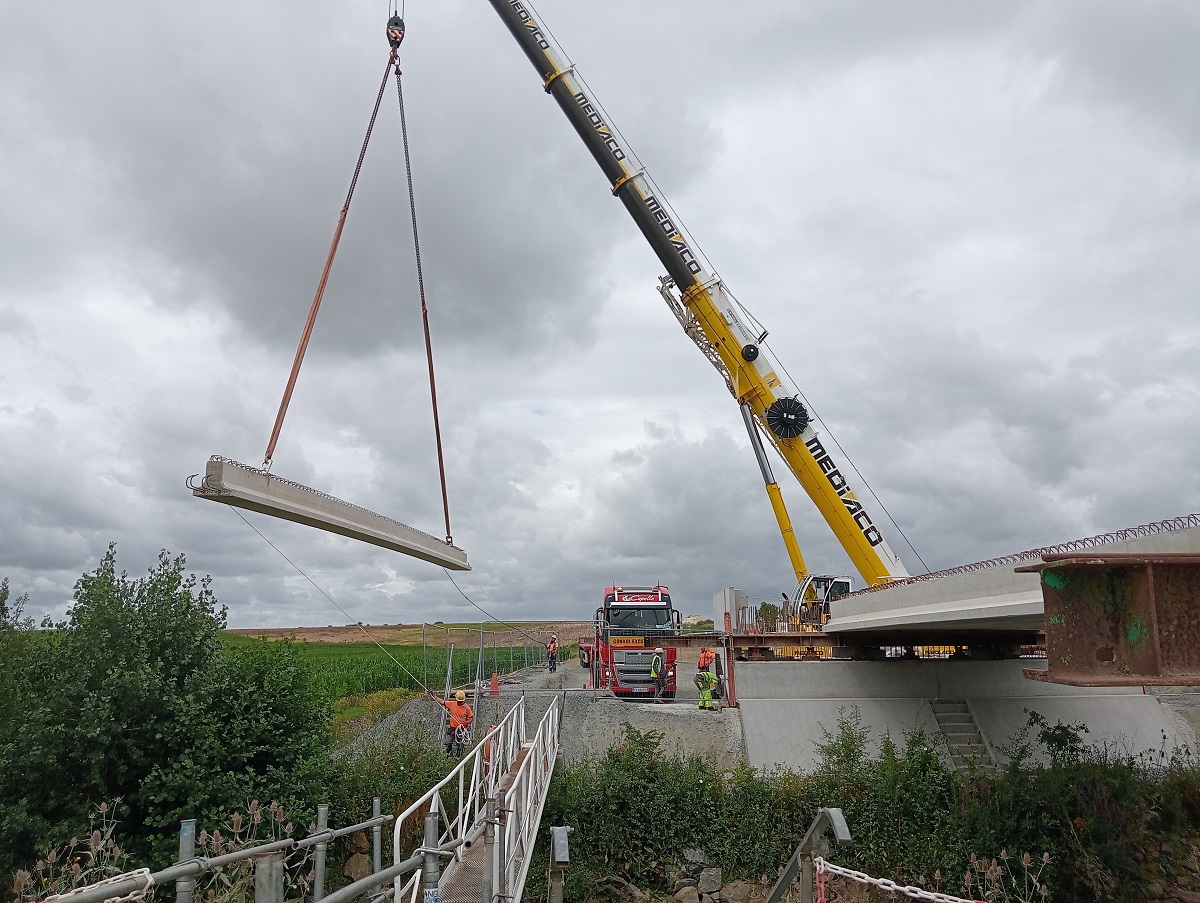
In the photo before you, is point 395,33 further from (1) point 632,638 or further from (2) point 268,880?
(1) point 632,638

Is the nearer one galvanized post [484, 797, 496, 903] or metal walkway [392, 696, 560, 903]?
metal walkway [392, 696, 560, 903]

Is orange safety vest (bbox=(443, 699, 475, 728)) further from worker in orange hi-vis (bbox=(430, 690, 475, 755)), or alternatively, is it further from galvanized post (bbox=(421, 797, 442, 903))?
galvanized post (bbox=(421, 797, 442, 903))

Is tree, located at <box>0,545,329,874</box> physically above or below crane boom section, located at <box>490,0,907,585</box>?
below

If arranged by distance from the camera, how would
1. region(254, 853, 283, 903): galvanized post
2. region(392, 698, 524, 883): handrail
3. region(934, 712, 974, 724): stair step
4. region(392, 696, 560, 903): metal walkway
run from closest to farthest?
region(254, 853, 283, 903): galvanized post, region(392, 696, 560, 903): metal walkway, region(392, 698, 524, 883): handrail, region(934, 712, 974, 724): stair step

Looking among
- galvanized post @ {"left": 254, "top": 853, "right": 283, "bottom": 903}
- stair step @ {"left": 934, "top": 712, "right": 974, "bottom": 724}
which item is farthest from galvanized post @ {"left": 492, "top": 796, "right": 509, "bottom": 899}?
stair step @ {"left": 934, "top": 712, "right": 974, "bottom": 724}

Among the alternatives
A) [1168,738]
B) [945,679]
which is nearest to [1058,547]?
[945,679]

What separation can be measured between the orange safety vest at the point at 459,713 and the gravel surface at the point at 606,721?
1283 mm

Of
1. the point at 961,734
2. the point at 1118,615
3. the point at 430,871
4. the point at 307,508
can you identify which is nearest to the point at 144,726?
the point at 307,508

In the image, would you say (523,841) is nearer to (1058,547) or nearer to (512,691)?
(1058,547)

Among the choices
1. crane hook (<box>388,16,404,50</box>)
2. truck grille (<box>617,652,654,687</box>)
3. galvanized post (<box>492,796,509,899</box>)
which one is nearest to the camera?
galvanized post (<box>492,796,509,899</box>)

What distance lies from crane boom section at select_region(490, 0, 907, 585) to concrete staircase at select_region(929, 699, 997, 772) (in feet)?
12.5

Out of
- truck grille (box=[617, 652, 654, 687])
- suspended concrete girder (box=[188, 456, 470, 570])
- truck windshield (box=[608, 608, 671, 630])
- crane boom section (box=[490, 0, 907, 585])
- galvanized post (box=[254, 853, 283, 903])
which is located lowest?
truck grille (box=[617, 652, 654, 687])

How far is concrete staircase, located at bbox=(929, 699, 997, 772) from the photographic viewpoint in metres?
19.7

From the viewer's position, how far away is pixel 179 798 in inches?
555
